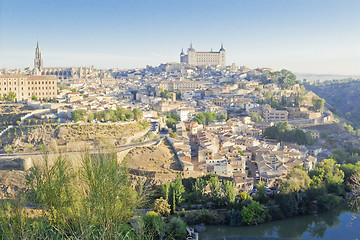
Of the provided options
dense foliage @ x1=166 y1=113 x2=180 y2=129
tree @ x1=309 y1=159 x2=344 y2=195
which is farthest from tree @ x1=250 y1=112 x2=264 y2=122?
tree @ x1=309 y1=159 x2=344 y2=195

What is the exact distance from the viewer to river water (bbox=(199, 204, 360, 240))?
27.0ft

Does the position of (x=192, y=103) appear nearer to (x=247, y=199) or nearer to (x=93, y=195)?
(x=247, y=199)

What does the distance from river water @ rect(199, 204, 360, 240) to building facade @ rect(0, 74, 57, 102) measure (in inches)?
445

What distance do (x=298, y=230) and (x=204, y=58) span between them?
35595 mm

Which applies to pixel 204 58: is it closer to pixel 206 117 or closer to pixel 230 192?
pixel 206 117

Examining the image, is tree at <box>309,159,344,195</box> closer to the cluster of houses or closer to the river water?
the cluster of houses

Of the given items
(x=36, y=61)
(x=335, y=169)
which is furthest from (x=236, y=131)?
(x=36, y=61)

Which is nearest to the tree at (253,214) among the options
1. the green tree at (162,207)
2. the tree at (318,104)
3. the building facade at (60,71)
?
the green tree at (162,207)

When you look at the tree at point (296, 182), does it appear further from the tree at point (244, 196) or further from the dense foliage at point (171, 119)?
the dense foliage at point (171, 119)

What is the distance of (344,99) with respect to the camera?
1125 inches

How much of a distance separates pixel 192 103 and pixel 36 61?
70.3 feet

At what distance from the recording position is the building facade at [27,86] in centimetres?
1577

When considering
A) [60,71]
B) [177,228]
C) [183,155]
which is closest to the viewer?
[177,228]

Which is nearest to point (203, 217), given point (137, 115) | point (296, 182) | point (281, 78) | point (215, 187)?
point (215, 187)
